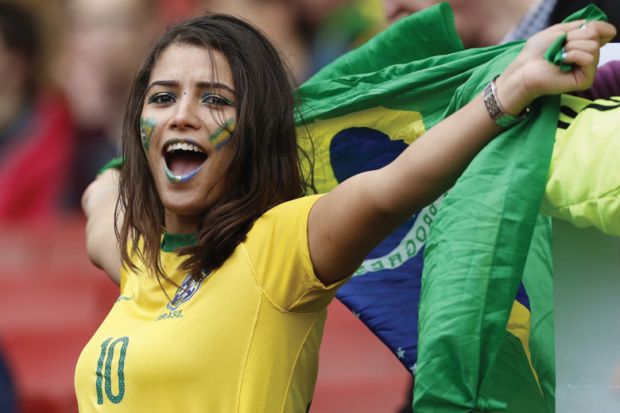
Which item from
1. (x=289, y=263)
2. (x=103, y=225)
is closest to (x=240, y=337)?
(x=289, y=263)

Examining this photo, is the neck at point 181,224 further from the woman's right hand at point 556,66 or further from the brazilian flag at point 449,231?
the woman's right hand at point 556,66

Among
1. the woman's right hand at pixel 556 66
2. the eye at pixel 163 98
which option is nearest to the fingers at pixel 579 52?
the woman's right hand at pixel 556 66

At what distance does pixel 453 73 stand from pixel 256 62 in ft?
1.12

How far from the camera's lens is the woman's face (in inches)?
81.0

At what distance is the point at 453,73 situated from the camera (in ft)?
6.90

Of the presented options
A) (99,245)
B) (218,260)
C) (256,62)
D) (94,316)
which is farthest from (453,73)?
(94,316)

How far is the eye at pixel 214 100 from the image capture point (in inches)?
81.6

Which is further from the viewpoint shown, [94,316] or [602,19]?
[94,316]

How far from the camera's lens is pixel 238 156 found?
6.74 ft

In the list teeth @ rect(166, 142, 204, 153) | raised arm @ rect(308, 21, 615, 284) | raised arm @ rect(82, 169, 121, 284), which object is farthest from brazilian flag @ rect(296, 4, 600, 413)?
raised arm @ rect(82, 169, 121, 284)

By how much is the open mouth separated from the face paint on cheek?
0.08ft

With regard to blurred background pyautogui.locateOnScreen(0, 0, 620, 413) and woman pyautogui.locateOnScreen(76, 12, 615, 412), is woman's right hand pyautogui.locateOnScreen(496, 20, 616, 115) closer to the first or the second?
woman pyautogui.locateOnScreen(76, 12, 615, 412)

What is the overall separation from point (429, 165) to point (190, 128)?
51cm

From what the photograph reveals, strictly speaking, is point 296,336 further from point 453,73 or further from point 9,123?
point 9,123
